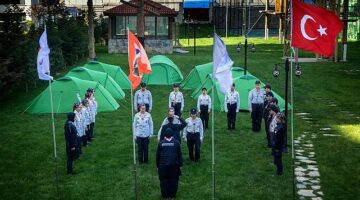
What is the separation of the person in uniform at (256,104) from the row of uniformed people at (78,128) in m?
5.82

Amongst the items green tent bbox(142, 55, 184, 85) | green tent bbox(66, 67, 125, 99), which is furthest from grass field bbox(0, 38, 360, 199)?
green tent bbox(142, 55, 184, 85)

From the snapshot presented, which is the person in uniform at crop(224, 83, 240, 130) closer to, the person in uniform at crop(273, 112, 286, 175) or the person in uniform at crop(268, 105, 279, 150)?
the person in uniform at crop(268, 105, 279, 150)

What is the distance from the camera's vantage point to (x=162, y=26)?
4744 centimetres

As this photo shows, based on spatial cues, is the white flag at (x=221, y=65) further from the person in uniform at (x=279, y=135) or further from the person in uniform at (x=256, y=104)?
the person in uniform at (x=256, y=104)

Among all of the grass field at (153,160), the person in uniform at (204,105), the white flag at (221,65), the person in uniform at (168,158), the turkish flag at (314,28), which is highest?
the turkish flag at (314,28)

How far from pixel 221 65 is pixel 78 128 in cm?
502

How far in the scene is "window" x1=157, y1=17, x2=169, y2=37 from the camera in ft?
155

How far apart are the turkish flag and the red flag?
382cm

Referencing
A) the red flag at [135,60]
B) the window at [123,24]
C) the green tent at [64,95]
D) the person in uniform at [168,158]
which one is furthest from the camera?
the window at [123,24]

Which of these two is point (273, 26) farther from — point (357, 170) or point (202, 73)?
point (357, 170)

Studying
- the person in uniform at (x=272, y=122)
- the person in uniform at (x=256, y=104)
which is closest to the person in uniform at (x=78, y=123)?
the person in uniform at (x=272, y=122)

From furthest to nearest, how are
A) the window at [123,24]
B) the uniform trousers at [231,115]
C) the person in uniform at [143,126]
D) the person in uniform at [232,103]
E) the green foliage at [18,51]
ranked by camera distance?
the window at [123,24]
the green foliage at [18,51]
the uniform trousers at [231,115]
the person in uniform at [232,103]
the person in uniform at [143,126]

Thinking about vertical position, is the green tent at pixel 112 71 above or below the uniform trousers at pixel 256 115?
above

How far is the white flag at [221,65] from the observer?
12.6 metres
